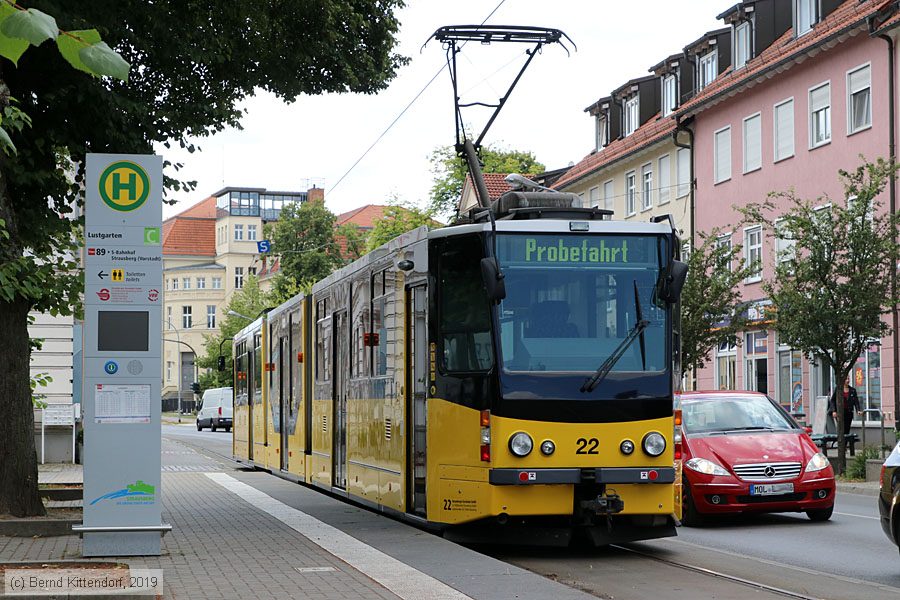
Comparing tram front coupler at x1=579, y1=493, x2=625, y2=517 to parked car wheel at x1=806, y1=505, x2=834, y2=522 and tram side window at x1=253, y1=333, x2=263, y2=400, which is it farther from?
tram side window at x1=253, y1=333, x2=263, y2=400

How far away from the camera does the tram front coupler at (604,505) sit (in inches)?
466

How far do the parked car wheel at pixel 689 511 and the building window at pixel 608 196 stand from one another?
40.0 metres

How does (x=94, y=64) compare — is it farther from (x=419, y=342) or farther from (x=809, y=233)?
(x=809, y=233)

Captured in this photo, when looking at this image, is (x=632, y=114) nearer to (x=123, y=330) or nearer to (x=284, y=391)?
(x=284, y=391)

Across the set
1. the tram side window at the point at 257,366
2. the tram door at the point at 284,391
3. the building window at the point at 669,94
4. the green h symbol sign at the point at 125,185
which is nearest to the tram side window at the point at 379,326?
the green h symbol sign at the point at 125,185

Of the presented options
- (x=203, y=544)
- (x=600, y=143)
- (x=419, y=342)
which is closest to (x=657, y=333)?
(x=419, y=342)

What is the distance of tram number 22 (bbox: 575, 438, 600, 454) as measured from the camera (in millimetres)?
11953

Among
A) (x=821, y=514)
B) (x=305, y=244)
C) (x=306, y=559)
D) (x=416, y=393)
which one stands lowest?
(x=821, y=514)

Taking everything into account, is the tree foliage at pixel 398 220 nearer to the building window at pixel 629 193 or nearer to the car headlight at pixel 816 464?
the building window at pixel 629 193

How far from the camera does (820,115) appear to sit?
3775 centimetres

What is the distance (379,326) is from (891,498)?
19.7 feet

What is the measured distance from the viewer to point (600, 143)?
59562 mm

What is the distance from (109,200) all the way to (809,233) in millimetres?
17172

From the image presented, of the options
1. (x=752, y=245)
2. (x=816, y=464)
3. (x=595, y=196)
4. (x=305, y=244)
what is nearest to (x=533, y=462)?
(x=816, y=464)
